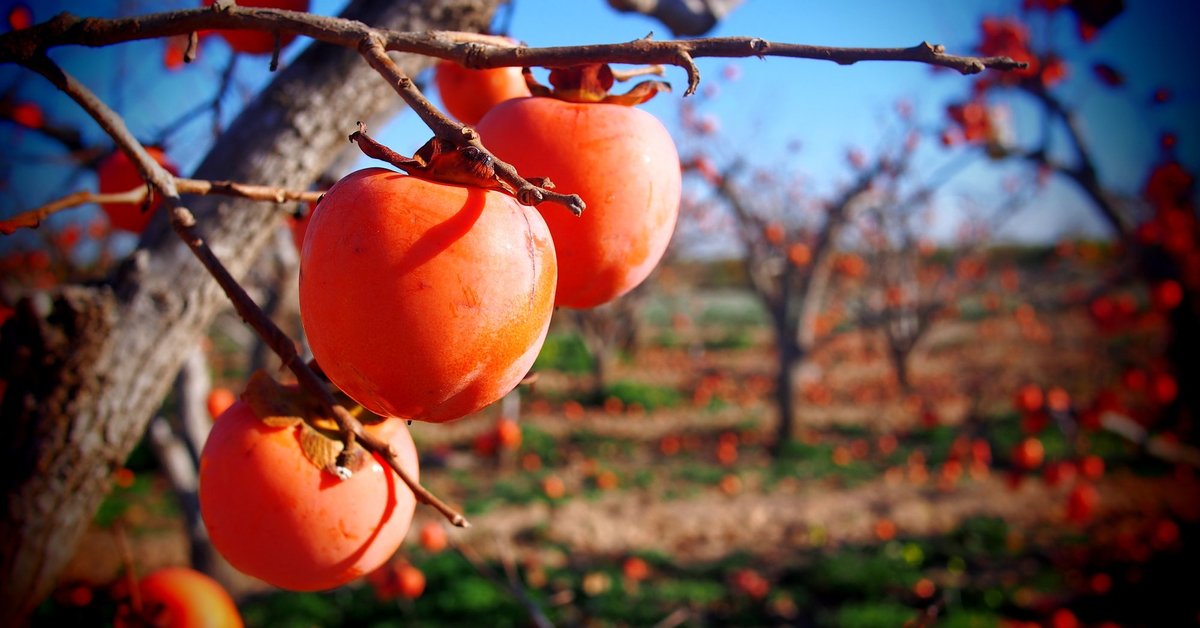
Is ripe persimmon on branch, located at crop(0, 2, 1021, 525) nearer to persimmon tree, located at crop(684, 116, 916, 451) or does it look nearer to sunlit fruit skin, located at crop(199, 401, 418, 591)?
sunlit fruit skin, located at crop(199, 401, 418, 591)

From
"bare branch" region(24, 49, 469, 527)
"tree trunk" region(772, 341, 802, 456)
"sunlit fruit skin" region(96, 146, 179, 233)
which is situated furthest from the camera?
"tree trunk" region(772, 341, 802, 456)

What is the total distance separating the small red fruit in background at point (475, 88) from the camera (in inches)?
37.9

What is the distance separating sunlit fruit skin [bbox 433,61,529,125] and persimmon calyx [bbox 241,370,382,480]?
459 mm

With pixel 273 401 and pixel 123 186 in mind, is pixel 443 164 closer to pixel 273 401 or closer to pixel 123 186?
pixel 273 401

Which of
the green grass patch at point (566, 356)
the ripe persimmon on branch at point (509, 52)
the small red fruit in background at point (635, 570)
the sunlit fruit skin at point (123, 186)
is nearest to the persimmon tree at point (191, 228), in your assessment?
the ripe persimmon on branch at point (509, 52)

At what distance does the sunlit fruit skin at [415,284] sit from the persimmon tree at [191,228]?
0.13ft

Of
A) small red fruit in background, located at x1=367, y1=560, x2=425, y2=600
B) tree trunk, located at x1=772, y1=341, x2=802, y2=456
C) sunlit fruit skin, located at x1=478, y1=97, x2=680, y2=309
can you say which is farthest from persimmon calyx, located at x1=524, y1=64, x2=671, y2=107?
tree trunk, located at x1=772, y1=341, x2=802, y2=456

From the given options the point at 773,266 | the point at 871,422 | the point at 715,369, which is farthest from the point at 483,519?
the point at 715,369

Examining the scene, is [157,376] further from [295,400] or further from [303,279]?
[303,279]

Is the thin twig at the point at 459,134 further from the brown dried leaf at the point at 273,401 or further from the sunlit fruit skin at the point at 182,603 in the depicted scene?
the sunlit fruit skin at the point at 182,603

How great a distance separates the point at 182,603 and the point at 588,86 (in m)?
1.08

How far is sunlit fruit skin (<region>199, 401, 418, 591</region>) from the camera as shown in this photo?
75 centimetres

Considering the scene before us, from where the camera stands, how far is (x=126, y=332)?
1101 mm

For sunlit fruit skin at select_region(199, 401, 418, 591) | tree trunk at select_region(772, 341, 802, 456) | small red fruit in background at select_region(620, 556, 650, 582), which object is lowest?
tree trunk at select_region(772, 341, 802, 456)
